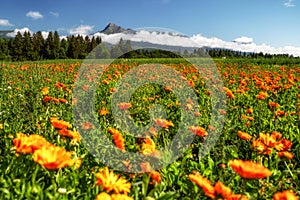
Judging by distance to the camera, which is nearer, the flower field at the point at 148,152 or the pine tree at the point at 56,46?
the flower field at the point at 148,152

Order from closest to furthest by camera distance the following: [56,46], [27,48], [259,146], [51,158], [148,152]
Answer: [51,158] < [148,152] < [259,146] < [27,48] < [56,46]

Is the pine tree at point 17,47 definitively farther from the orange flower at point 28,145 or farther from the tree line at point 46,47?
the orange flower at point 28,145

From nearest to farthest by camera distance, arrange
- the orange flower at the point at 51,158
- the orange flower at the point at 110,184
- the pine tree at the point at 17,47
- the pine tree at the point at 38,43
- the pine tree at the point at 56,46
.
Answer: the orange flower at the point at 51,158, the orange flower at the point at 110,184, the pine tree at the point at 17,47, the pine tree at the point at 56,46, the pine tree at the point at 38,43

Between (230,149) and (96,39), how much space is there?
3096 inches

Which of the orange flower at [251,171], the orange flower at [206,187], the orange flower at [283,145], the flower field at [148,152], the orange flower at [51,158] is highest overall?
the orange flower at [51,158]

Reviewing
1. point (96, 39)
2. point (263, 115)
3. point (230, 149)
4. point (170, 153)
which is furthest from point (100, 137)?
point (96, 39)

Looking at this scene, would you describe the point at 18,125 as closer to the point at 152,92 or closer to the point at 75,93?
the point at 75,93

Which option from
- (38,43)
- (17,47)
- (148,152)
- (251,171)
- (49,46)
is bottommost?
(148,152)

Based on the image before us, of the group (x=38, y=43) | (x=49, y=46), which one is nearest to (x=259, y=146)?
(x=49, y=46)

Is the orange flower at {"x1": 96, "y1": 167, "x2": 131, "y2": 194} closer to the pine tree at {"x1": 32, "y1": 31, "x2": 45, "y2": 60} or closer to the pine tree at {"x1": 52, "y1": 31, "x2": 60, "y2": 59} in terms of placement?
the pine tree at {"x1": 52, "y1": 31, "x2": 60, "y2": 59}

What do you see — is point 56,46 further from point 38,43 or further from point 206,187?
point 206,187

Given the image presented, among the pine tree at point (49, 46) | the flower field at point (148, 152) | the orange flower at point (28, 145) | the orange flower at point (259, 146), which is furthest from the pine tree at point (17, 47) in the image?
the orange flower at point (28, 145)

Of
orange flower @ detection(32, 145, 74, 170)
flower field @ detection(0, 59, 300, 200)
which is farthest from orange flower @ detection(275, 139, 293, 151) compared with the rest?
orange flower @ detection(32, 145, 74, 170)

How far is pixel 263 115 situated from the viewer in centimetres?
475
